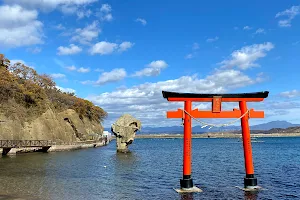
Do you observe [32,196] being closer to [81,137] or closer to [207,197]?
[207,197]

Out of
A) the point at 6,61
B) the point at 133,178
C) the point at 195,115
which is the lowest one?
the point at 133,178

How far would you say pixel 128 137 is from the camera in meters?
61.6

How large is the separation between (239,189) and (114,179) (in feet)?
37.1

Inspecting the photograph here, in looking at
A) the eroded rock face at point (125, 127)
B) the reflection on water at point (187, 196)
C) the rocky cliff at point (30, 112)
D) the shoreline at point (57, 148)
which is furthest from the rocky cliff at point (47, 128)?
the reflection on water at point (187, 196)

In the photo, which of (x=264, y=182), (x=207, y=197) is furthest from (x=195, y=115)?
(x=264, y=182)

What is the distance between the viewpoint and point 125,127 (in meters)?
59.9

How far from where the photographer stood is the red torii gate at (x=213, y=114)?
63.4ft

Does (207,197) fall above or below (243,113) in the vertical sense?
below

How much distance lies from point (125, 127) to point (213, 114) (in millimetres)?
41488

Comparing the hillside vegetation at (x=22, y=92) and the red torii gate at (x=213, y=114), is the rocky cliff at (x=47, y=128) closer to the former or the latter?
the hillside vegetation at (x=22, y=92)

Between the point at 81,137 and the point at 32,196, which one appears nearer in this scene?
the point at 32,196

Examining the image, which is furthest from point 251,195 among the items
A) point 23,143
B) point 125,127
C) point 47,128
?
point 47,128

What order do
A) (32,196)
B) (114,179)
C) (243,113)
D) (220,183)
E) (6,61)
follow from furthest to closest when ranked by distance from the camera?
(6,61) < (114,179) < (220,183) < (243,113) < (32,196)

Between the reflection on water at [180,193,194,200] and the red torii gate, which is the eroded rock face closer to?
the red torii gate
